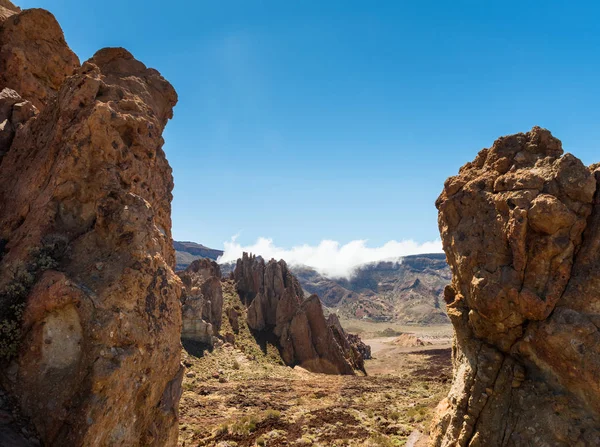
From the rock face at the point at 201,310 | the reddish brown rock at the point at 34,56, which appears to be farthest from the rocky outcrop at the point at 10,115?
the rock face at the point at 201,310

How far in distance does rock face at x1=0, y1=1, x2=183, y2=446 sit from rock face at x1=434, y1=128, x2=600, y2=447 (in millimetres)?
9080

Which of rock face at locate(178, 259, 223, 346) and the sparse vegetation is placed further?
rock face at locate(178, 259, 223, 346)

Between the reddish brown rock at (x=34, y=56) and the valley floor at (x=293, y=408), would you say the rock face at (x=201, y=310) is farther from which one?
the reddish brown rock at (x=34, y=56)

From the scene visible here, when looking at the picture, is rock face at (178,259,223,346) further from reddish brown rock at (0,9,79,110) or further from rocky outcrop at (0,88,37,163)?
rocky outcrop at (0,88,37,163)

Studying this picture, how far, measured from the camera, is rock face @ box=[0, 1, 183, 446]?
7.68 m

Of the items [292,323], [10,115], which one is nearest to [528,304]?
[10,115]

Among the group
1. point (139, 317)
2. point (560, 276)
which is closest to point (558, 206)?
point (560, 276)

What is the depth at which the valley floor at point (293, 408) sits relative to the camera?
20297mm

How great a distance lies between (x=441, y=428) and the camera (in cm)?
1086

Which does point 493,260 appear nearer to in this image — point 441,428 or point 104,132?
point 441,428

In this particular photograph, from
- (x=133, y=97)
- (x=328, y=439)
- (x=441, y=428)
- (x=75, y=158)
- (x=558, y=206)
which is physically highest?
(x=133, y=97)

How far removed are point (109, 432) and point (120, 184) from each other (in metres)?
7.00

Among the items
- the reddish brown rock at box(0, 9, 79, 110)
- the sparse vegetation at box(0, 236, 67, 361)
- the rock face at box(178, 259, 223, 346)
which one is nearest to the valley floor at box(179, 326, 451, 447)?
the rock face at box(178, 259, 223, 346)

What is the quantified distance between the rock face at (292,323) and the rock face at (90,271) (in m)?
43.2
